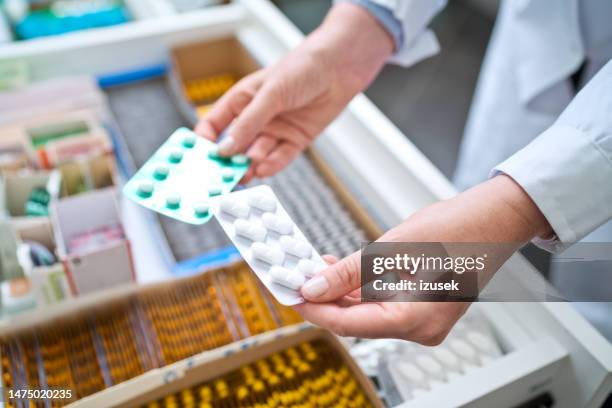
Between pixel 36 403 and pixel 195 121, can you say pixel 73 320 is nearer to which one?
pixel 36 403

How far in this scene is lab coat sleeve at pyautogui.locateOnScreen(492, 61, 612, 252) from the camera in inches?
25.1

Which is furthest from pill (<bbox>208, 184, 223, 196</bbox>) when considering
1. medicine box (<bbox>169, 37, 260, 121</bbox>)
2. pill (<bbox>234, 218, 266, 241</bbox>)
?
medicine box (<bbox>169, 37, 260, 121</bbox>)

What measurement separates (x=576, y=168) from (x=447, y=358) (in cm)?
37

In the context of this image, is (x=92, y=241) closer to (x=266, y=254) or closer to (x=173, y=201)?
(x=173, y=201)

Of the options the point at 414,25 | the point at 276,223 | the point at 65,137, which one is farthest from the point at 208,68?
the point at 276,223

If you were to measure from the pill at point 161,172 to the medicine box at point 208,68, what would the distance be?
24.1 inches

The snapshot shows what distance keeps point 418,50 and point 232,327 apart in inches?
25.8

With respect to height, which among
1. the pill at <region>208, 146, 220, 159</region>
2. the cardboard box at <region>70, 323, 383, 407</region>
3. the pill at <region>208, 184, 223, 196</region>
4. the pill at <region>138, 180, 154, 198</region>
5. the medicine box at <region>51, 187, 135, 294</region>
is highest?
the pill at <region>208, 184, 223, 196</region>

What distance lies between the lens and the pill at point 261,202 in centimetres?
74

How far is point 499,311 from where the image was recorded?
86 centimetres

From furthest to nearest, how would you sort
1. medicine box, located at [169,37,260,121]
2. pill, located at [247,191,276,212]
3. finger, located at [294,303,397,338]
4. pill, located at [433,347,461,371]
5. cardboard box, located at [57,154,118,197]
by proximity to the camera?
medicine box, located at [169,37,260,121] → cardboard box, located at [57,154,118,197] → pill, located at [433,347,461,371] → pill, located at [247,191,276,212] → finger, located at [294,303,397,338]

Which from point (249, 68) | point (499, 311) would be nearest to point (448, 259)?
point (499, 311)

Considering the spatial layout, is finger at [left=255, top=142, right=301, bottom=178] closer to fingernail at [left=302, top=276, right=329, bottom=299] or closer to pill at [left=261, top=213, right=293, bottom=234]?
pill at [left=261, top=213, right=293, bottom=234]

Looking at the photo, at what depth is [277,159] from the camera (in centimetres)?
99
